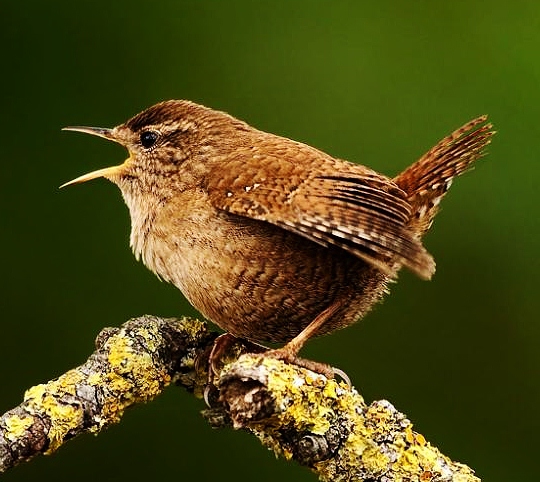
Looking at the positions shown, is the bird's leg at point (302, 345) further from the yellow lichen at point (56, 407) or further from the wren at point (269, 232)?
the yellow lichen at point (56, 407)

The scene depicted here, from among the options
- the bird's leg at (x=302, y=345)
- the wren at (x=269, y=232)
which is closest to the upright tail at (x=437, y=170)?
the wren at (x=269, y=232)

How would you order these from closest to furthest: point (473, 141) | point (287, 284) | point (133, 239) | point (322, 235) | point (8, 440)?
point (8, 440), point (322, 235), point (287, 284), point (133, 239), point (473, 141)

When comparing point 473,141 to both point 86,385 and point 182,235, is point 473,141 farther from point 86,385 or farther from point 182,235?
point 86,385

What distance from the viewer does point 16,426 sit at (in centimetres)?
177

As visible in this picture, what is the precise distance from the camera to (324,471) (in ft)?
6.60

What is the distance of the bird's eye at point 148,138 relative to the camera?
2.60 meters

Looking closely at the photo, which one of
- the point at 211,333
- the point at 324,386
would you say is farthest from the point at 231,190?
the point at 324,386

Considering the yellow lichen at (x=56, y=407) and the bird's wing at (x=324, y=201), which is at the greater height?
the bird's wing at (x=324, y=201)

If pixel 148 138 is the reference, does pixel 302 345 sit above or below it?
below

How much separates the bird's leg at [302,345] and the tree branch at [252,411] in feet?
0.62

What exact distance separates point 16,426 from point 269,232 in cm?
78

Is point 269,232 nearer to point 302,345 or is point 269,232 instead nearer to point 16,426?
point 302,345

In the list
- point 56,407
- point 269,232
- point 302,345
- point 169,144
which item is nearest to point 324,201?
point 269,232

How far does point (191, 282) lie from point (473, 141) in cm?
96
